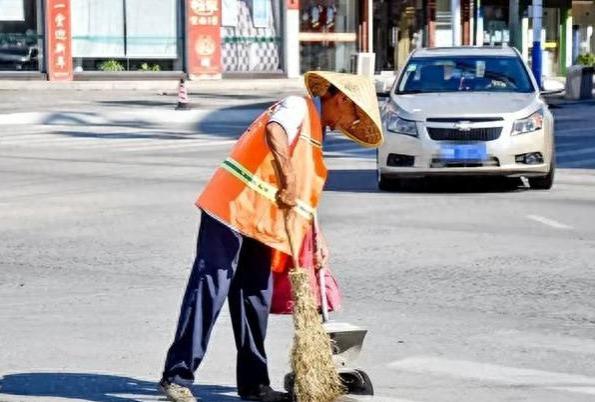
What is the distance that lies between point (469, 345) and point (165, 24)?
3680 cm

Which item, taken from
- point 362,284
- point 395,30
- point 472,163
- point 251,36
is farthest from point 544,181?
point 395,30

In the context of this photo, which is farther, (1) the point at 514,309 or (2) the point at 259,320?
(1) the point at 514,309

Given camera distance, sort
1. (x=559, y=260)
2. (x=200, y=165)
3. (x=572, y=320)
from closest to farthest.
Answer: (x=572, y=320) < (x=559, y=260) < (x=200, y=165)

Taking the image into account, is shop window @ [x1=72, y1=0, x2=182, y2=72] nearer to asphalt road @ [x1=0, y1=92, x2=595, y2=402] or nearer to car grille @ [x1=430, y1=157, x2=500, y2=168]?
asphalt road @ [x1=0, y1=92, x2=595, y2=402]

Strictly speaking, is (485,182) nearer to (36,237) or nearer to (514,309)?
(36,237)

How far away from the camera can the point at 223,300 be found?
6867mm

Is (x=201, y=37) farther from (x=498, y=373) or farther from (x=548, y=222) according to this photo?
(x=498, y=373)

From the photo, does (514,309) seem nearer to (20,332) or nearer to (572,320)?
(572,320)

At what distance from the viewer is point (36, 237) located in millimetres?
13305

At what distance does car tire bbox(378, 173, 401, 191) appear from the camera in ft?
55.9

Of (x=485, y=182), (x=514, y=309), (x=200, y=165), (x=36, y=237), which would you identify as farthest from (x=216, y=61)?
(x=514, y=309)

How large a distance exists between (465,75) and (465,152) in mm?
1759

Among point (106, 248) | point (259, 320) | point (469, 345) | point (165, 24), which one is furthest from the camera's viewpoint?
point (165, 24)

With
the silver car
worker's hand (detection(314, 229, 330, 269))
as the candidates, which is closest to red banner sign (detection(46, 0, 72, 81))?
the silver car
